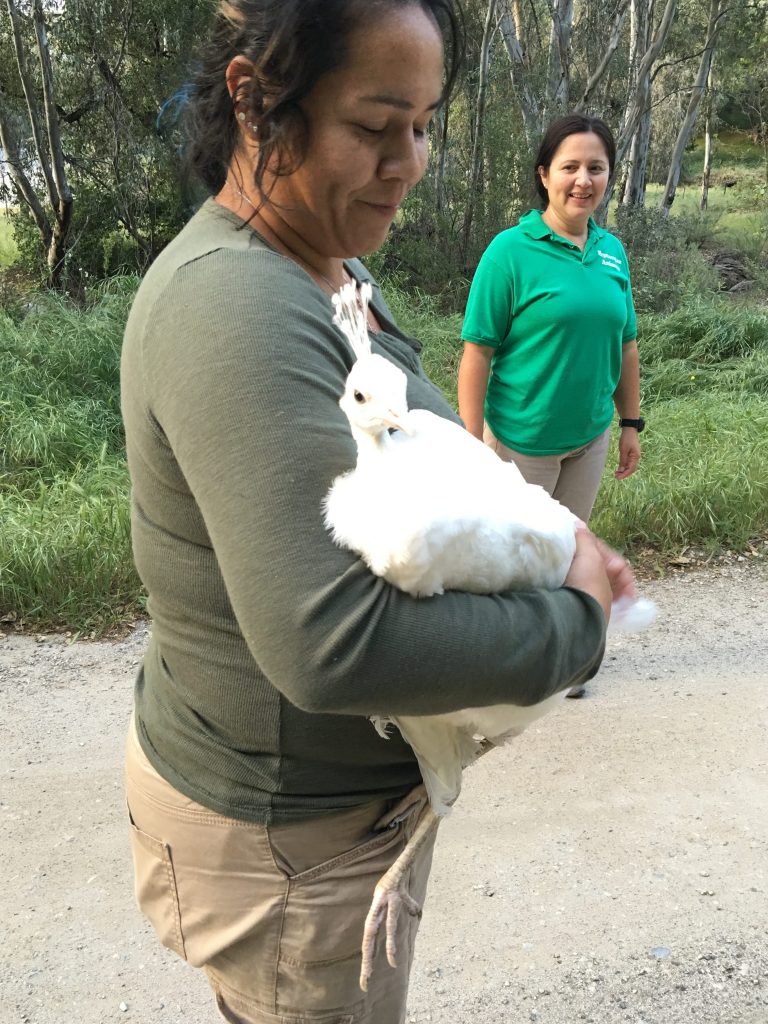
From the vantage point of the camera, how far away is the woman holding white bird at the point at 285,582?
3.33 feet

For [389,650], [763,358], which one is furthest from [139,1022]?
[763,358]

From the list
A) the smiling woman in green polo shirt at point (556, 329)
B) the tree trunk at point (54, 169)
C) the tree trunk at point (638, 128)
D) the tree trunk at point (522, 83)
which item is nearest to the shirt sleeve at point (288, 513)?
the smiling woman in green polo shirt at point (556, 329)

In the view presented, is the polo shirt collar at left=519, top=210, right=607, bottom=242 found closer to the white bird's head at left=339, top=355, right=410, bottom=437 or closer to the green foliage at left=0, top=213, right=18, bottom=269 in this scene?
the white bird's head at left=339, top=355, right=410, bottom=437

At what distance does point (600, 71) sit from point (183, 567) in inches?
420

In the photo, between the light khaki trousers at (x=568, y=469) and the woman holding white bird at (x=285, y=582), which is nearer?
the woman holding white bird at (x=285, y=582)

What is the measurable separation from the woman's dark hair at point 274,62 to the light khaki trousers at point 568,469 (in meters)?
2.52

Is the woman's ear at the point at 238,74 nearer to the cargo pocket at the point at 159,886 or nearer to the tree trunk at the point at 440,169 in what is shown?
the cargo pocket at the point at 159,886

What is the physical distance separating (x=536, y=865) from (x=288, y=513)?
225cm

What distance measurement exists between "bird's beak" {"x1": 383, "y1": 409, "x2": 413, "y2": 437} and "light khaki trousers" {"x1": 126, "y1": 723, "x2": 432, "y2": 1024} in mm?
594

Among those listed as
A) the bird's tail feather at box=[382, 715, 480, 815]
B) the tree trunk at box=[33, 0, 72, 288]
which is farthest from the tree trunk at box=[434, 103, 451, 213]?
the bird's tail feather at box=[382, 715, 480, 815]

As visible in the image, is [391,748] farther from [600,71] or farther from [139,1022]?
[600,71]

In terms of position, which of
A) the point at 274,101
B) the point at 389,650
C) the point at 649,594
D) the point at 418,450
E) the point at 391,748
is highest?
the point at 274,101

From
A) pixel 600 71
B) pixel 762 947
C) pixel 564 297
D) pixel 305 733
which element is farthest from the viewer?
pixel 600 71

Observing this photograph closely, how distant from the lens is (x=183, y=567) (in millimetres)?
1208
